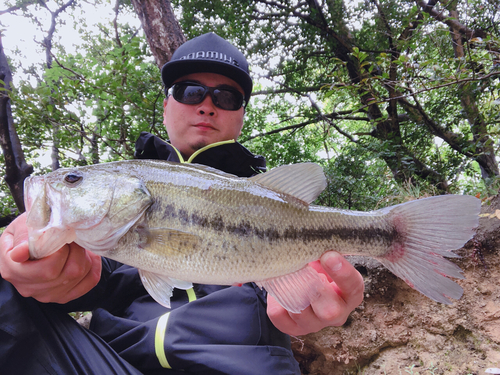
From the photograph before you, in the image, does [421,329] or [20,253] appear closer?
[20,253]

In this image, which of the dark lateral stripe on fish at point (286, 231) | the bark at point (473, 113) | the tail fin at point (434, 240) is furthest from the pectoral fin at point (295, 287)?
the bark at point (473, 113)

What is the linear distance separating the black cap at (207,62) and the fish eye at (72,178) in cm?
136

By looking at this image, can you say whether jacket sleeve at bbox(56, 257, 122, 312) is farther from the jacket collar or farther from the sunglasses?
the sunglasses

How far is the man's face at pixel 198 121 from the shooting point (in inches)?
82.6

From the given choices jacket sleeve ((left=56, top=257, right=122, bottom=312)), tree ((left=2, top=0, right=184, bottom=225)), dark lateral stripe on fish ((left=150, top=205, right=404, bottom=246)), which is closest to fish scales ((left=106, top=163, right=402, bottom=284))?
dark lateral stripe on fish ((left=150, top=205, right=404, bottom=246))

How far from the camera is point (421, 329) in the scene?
2529 millimetres

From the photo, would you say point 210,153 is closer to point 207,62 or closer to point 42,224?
point 207,62

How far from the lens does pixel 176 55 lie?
235 centimetres

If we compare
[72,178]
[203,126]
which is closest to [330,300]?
[72,178]

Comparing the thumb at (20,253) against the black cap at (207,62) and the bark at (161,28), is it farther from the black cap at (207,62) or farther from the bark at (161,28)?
the bark at (161,28)

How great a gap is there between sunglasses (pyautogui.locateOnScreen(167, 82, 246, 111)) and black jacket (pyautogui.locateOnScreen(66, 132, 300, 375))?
51.2 inches

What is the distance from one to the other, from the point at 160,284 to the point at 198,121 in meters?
1.33

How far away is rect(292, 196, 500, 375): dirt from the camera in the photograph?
2357 mm

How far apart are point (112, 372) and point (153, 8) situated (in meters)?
4.05
